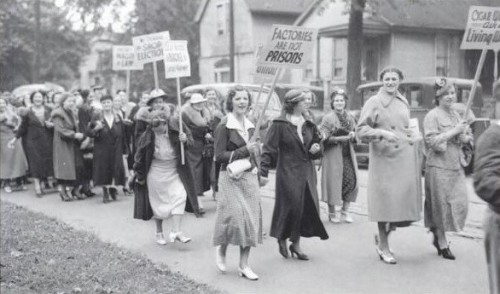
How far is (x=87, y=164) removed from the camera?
1219cm

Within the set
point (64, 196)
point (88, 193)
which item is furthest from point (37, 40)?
point (64, 196)

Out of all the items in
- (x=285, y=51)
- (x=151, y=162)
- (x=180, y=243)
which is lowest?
(x=180, y=243)

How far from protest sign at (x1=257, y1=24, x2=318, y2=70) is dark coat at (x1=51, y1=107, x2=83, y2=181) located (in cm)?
613

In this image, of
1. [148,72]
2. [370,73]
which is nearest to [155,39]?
[370,73]

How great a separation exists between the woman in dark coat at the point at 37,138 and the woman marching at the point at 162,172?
16.9ft

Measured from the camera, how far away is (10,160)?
1323 centimetres

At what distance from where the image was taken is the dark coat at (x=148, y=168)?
798 centimetres

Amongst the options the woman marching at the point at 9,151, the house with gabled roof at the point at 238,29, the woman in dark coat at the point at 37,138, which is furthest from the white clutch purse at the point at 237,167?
the house with gabled roof at the point at 238,29

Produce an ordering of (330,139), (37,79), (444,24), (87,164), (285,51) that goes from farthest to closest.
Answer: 1. (37,79)
2. (444,24)
3. (87,164)
4. (330,139)
5. (285,51)

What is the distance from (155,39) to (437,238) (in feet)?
16.5

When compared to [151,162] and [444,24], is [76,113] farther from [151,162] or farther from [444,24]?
[444,24]

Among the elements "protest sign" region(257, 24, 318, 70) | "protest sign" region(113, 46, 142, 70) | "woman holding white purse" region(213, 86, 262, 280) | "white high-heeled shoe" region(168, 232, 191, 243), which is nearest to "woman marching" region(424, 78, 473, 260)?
"protest sign" region(257, 24, 318, 70)

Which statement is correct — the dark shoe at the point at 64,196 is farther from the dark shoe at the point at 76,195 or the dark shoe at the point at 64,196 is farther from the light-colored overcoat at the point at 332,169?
the light-colored overcoat at the point at 332,169

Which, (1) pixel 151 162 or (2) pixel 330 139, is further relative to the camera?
(2) pixel 330 139
